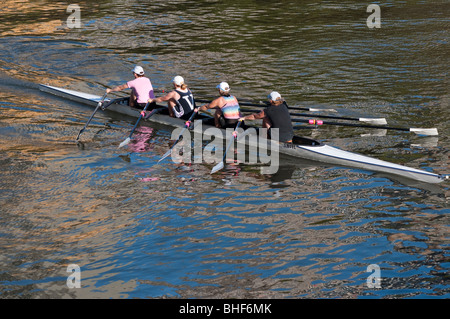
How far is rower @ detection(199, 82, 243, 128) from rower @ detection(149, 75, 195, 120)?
1240 millimetres

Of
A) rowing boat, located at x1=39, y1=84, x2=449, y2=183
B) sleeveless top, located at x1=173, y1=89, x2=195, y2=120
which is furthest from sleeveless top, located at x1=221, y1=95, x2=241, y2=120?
sleeveless top, located at x1=173, y1=89, x2=195, y2=120

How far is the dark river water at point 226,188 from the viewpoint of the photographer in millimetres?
9805

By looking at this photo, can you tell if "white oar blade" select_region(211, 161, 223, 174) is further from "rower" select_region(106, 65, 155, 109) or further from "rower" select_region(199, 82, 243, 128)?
"rower" select_region(106, 65, 155, 109)

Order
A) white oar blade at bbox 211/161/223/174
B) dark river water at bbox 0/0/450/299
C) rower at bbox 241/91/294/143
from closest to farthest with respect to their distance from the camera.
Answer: dark river water at bbox 0/0/450/299 → white oar blade at bbox 211/161/223/174 → rower at bbox 241/91/294/143

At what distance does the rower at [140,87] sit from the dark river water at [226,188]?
1.02 metres

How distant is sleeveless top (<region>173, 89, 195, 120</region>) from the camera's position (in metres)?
17.3

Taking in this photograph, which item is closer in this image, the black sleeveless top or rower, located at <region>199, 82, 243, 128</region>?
the black sleeveless top

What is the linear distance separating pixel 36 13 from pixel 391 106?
2347 cm

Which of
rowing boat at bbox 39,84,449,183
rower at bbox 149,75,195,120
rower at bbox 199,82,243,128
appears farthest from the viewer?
rower at bbox 149,75,195,120

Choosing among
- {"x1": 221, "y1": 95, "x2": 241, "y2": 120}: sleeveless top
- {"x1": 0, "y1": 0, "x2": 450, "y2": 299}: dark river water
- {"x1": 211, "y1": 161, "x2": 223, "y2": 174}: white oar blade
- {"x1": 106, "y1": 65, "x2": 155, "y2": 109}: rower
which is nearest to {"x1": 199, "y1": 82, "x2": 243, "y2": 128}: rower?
{"x1": 221, "y1": 95, "x2": 241, "y2": 120}: sleeveless top

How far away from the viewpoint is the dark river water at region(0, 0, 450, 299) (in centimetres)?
980

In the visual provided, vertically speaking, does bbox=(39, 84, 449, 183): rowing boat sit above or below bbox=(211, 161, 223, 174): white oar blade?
above

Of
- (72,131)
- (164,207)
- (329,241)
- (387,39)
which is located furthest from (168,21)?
(329,241)

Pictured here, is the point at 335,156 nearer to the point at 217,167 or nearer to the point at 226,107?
the point at 217,167
